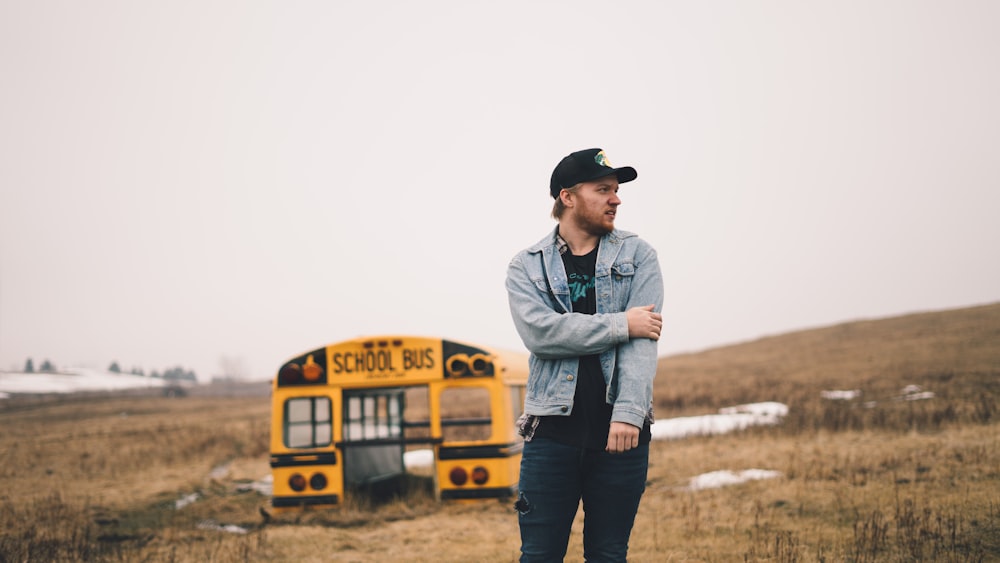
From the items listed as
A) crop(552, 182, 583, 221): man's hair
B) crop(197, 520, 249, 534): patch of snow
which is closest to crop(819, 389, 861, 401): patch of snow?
crop(197, 520, 249, 534): patch of snow

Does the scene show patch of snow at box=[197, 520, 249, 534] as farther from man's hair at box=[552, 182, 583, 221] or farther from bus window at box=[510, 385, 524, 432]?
man's hair at box=[552, 182, 583, 221]

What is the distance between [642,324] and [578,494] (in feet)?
2.18

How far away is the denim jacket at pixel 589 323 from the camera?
2.53 m

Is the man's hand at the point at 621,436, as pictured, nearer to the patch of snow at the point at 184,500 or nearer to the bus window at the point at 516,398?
the bus window at the point at 516,398

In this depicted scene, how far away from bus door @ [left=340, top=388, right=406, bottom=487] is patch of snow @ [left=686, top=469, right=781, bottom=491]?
156 inches

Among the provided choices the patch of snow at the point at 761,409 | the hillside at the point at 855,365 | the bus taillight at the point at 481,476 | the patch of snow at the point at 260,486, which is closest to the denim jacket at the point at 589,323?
the bus taillight at the point at 481,476

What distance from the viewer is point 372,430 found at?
11.0 meters

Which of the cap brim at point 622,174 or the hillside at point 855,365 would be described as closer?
the cap brim at point 622,174

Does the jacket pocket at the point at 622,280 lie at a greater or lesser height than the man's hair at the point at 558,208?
lesser

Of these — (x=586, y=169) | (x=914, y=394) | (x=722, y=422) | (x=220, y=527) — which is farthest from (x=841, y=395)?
(x=586, y=169)

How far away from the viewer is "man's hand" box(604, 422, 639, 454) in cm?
242

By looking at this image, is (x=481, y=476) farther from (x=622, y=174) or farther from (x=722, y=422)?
(x=722, y=422)

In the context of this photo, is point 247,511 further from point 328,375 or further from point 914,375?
point 914,375

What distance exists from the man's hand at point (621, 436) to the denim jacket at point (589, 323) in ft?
0.07
